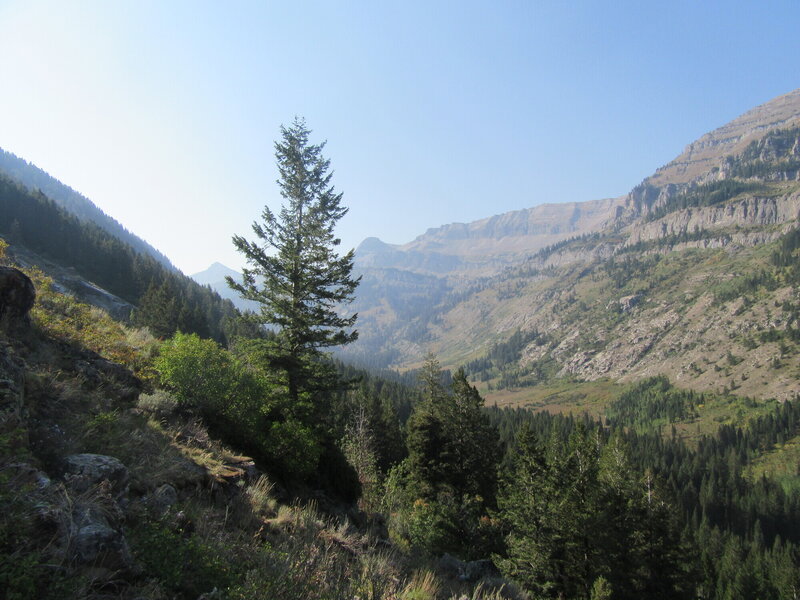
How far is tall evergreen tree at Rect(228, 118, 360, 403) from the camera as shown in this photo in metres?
19.0

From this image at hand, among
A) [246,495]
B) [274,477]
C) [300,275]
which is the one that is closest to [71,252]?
[300,275]

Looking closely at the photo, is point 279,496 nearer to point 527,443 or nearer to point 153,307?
point 527,443

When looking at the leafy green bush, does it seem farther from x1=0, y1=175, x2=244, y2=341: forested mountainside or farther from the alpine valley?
x1=0, y1=175, x2=244, y2=341: forested mountainside

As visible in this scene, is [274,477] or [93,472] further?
[274,477]

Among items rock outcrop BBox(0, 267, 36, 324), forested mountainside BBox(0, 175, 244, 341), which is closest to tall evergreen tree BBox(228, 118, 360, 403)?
rock outcrop BBox(0, 267, 36, 324)

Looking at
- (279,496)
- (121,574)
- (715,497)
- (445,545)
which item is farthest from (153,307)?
(715,497)

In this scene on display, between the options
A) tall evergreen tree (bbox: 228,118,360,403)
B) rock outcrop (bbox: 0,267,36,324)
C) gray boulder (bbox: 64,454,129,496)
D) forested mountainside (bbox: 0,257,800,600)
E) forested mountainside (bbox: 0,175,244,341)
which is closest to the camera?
forested mountainside (bbox: 0,257,800,600)

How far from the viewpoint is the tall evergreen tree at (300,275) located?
1905 cm

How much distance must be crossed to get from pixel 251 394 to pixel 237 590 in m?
9.73

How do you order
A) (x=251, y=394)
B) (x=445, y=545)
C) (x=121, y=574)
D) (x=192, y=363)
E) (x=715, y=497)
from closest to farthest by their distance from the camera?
1. (x=121, y=574)
2. (x=192, y=363)
3. (x=251, y=394)
4. (x=445, y=545)
5. (x=715, y=497)

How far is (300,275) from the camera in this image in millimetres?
19594

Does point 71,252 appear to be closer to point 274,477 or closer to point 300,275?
point 300,275

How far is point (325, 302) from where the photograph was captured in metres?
20.1

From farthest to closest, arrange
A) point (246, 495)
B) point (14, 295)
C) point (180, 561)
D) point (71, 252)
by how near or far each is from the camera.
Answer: point (71, 252) → point (14, 295) → point (246, 495) → point (180, 561)
